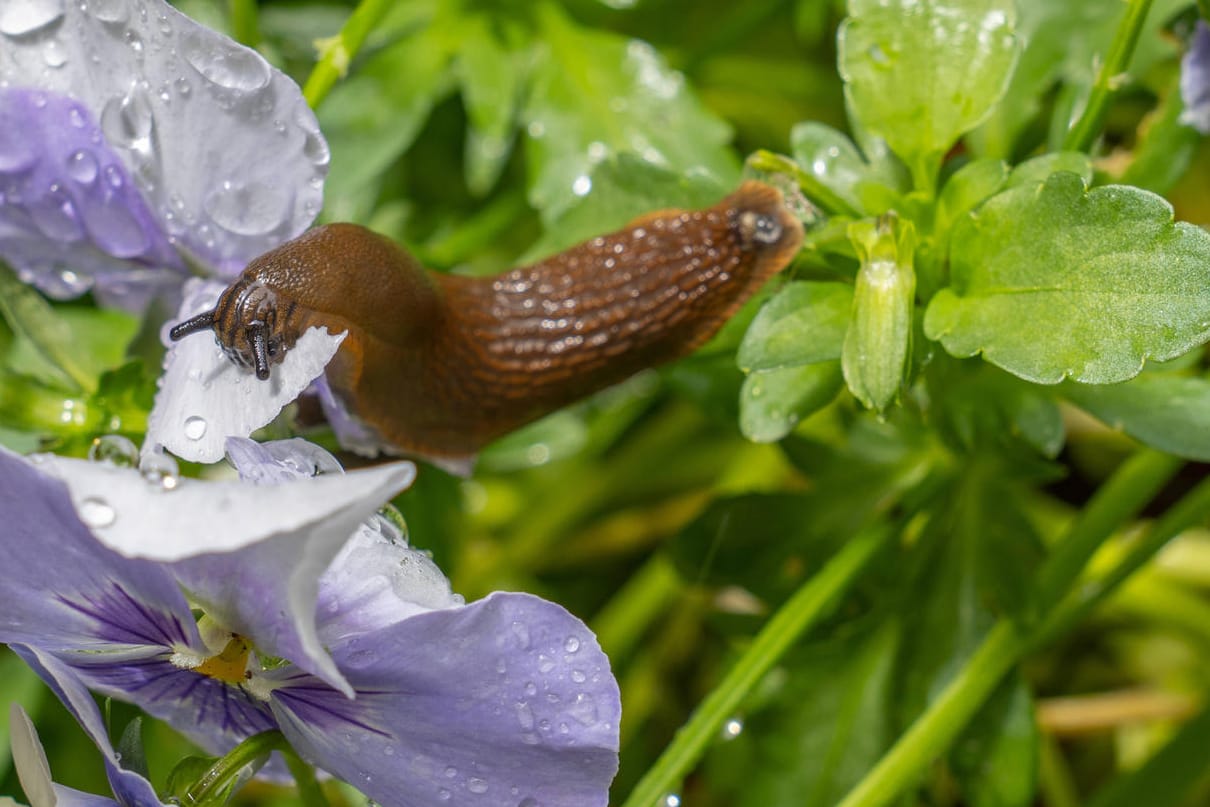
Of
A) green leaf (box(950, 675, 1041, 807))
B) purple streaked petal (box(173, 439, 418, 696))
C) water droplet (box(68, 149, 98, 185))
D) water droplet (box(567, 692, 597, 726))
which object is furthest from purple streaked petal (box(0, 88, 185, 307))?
green leaf (box(950, 675, 1041, 807))

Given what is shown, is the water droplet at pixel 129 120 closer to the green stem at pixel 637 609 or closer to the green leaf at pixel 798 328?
the green leaf at pixel 798 328

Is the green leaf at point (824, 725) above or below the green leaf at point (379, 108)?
below

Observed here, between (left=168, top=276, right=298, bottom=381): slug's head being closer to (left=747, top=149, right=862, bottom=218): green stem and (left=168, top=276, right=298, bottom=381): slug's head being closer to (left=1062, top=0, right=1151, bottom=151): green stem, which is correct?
(left=747, top=149, right=862, bottom=218): green stem

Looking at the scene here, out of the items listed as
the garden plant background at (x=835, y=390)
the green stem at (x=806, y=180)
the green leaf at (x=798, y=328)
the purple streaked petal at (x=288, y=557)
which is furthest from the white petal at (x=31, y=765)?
the green stem at (x=806, y=180)

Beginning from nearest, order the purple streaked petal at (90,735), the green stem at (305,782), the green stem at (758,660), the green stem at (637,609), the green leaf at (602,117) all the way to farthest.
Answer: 1. the purple streaked petal at (90,735)
2. the green stem at (305,782)
3. the green stem at (758,660)
4. the green leaf at (602,117)
5. the green stem at (637,609)

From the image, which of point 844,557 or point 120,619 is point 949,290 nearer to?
point 844,557

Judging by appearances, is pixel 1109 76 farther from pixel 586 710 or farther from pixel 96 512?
pixel 96 512

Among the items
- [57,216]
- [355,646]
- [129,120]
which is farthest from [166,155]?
[355,646]
